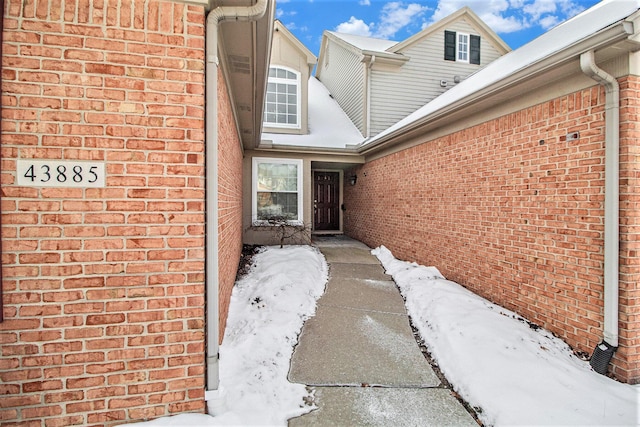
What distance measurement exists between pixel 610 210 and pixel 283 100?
8156 mm

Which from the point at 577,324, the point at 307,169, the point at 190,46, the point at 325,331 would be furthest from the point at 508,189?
the point at 307,169

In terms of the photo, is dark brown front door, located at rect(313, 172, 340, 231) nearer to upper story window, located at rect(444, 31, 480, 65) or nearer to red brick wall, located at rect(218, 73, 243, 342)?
upper story window, located at rect(444, 31, 480, 65)

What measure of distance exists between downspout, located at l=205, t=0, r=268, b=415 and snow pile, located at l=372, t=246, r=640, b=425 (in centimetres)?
222

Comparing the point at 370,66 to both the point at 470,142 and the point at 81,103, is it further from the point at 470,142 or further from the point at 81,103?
the point at 81,103

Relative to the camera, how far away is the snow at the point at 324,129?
8586 mm

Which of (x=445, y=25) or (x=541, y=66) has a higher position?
(x=445, y=25)

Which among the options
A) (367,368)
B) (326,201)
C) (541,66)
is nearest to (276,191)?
(326,201)

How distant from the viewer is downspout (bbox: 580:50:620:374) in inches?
113

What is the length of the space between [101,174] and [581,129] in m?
4.37

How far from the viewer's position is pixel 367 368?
3.15 metres

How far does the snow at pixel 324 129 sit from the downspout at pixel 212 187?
5.58 meters

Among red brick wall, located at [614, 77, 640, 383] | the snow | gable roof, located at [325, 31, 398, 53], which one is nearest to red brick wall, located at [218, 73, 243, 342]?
red brick wall, located at [614, 77, 640, 383]

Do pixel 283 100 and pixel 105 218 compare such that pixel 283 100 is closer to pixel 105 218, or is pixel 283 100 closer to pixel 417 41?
pixel 417 41

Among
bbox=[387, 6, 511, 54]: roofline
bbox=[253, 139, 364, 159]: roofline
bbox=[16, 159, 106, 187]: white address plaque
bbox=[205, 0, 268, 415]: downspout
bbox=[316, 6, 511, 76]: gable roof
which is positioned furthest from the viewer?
bbox=[387, 6, 511, 54]: roofline
